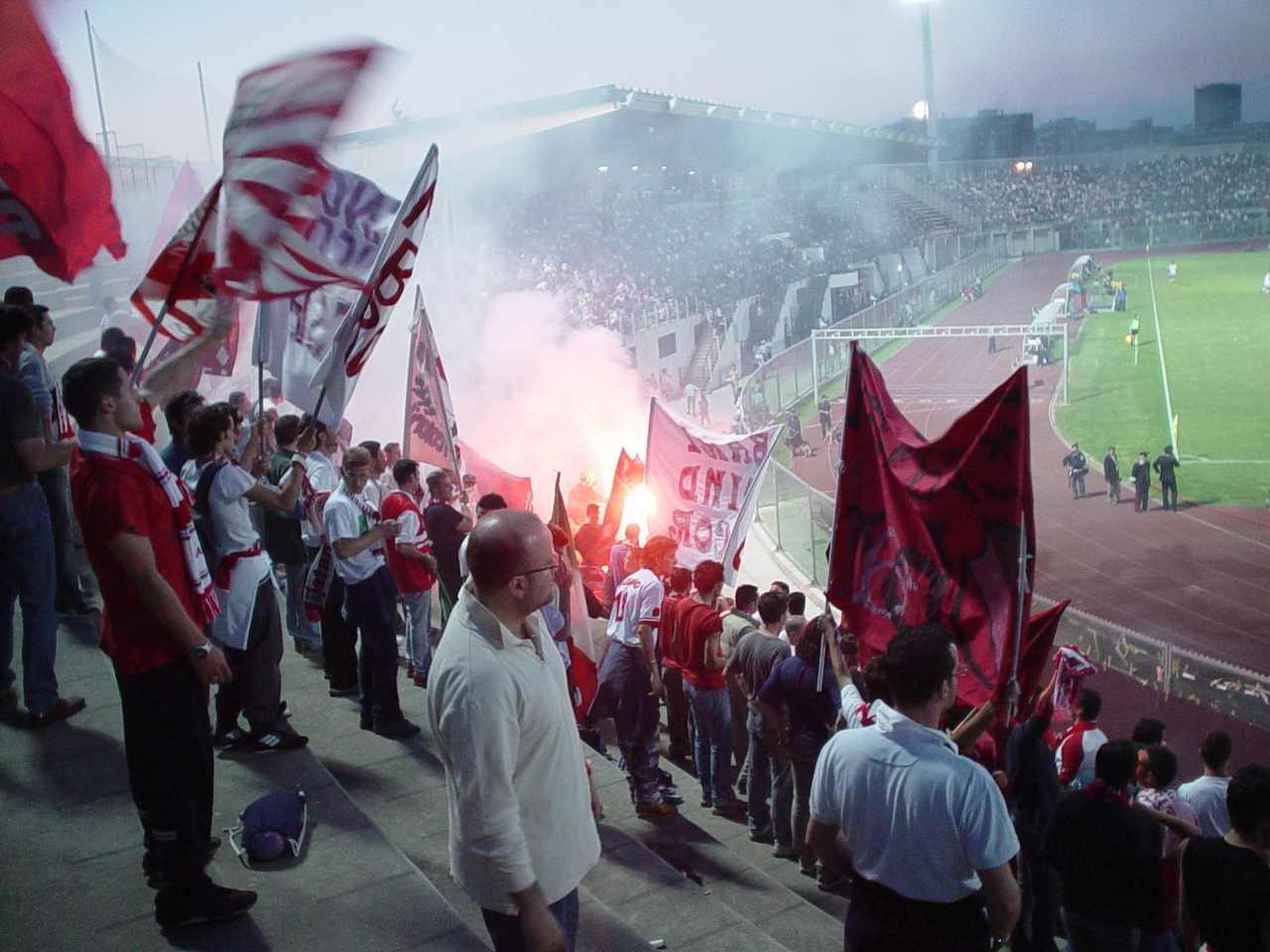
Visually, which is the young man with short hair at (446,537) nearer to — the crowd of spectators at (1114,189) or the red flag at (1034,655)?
the red flag at (1034,655)

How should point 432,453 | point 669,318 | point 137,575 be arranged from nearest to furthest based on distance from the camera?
point 137,575
point 432,453
point 669,318

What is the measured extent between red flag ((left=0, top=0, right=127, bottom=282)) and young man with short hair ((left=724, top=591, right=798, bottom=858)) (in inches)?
145

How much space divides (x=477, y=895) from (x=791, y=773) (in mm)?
3712

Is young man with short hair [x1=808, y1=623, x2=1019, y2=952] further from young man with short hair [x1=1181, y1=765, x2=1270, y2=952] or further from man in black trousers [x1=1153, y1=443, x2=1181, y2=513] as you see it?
man in black trousers [x1=1153, y1=443, x2=1181, y2=513]

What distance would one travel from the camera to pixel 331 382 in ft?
18.4

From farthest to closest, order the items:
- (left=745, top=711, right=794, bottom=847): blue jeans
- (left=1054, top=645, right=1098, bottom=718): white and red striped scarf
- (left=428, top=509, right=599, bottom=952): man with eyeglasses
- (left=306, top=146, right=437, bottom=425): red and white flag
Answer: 1. (left=745, top=711, right=794, bottom=847): blue jeans
2. (left=1054, top=645, right=1098, bottom=718): white and red striped scarf
3. (left=306, top=146, right=437, bottom=425): red and white flag
4. (left=428, top=509, right=599, bottom=952): man with eyeglasses

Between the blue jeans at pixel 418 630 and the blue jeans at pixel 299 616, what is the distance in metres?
0.65

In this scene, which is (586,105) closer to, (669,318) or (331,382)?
(669,318)

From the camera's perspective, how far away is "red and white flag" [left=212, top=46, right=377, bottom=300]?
15.5ft

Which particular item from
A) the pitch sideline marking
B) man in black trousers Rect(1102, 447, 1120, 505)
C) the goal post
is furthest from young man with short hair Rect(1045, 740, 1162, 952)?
the pitch sideline marking

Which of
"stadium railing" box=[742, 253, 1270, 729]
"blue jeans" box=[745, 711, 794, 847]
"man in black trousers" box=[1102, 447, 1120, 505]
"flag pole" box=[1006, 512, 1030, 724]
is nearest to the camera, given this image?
"flag pole" box=[1006, 512, 1030, 724]

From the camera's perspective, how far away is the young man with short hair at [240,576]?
4.70m

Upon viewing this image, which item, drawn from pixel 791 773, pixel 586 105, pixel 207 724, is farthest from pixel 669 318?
pixel 207 724

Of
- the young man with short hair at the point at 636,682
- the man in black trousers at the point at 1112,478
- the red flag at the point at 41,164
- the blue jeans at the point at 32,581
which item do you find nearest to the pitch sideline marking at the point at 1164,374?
the man in black trousers at the point at 1112,478
